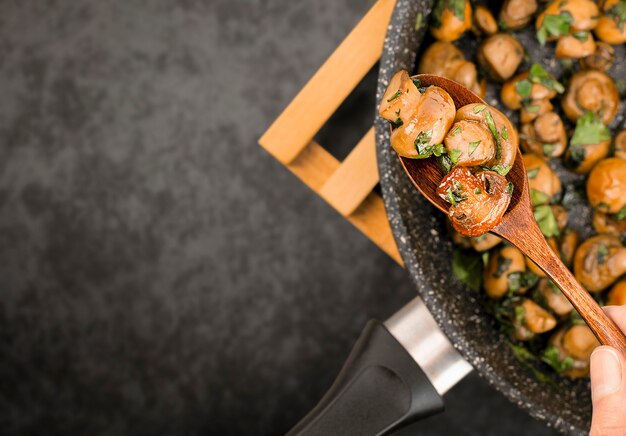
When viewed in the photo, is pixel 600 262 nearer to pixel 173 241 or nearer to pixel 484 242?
pixel 484 242

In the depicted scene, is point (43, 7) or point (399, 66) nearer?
point (399, 66)

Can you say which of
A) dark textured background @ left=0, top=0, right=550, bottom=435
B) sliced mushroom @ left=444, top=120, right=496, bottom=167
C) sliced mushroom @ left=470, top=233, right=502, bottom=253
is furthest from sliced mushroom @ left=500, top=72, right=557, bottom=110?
dark textured background @ left=0, top=0, right=550, bottom=435

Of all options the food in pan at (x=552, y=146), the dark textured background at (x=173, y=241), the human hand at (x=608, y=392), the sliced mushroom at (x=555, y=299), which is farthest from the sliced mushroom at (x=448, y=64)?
the dark textured background at (x=173, y=241)

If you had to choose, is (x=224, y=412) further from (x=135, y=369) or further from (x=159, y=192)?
(x=159, y=192)

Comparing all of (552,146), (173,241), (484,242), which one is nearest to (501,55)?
(552,146)

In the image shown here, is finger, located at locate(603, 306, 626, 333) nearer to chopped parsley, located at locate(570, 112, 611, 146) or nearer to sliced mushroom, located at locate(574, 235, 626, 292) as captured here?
sliced mushroom, located at locate(574, 235, 626, 292)

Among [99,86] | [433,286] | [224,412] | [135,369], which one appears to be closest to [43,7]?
[99,86]

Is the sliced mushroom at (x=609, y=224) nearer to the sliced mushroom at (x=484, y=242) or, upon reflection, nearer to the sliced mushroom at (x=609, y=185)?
the sliced mushroom at (x=609, y=185)
